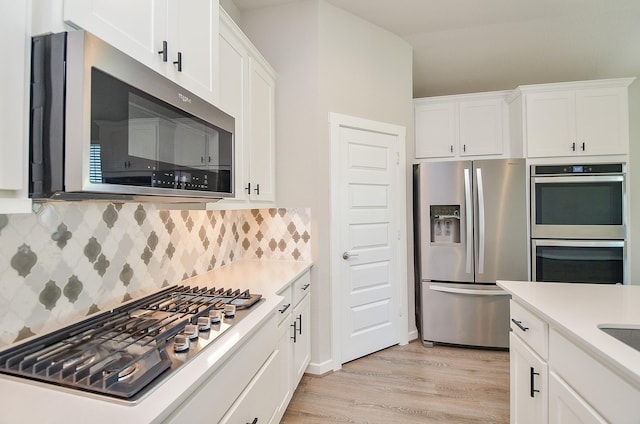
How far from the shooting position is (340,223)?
2.59 m

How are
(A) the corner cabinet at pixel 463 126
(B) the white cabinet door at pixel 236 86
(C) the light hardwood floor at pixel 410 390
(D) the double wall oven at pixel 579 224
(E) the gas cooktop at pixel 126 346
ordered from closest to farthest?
1. (E) the gas cooktop at pixel 126 346
2. (B) the white cabinet door at pixel 236 86
3. (C) the light hardwood floor at pixel 410 390
4. (D) the double wall oven at pixel 579 224
5. (A) the corner cabinet at pixel 463 126

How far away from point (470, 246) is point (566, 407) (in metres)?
1.88

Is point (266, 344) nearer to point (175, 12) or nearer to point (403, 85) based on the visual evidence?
point (175, 12)

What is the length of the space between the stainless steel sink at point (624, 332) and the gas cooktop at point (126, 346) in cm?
136

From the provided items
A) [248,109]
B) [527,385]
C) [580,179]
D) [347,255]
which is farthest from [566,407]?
[580,179]

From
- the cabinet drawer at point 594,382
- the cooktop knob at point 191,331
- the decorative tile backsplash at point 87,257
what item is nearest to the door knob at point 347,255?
the decorative tile backsplash at point 87,257

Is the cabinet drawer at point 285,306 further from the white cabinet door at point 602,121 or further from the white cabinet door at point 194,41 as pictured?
the white cabinet door at point 602,121

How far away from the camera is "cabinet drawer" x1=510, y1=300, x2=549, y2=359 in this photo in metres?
1.30

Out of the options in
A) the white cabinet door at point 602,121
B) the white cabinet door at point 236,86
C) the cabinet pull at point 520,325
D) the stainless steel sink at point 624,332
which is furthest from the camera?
the white cabinet door at point 602,121

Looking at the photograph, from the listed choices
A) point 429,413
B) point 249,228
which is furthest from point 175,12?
point 429,413

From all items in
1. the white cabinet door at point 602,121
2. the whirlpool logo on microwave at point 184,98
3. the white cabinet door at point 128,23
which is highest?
the white cabinet door at point 602,121

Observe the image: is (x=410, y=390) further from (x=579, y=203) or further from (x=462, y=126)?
(x=462, y=126)

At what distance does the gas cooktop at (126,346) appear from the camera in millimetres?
760

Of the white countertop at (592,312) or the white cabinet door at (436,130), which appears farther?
the white cabinet door at (436,130)
